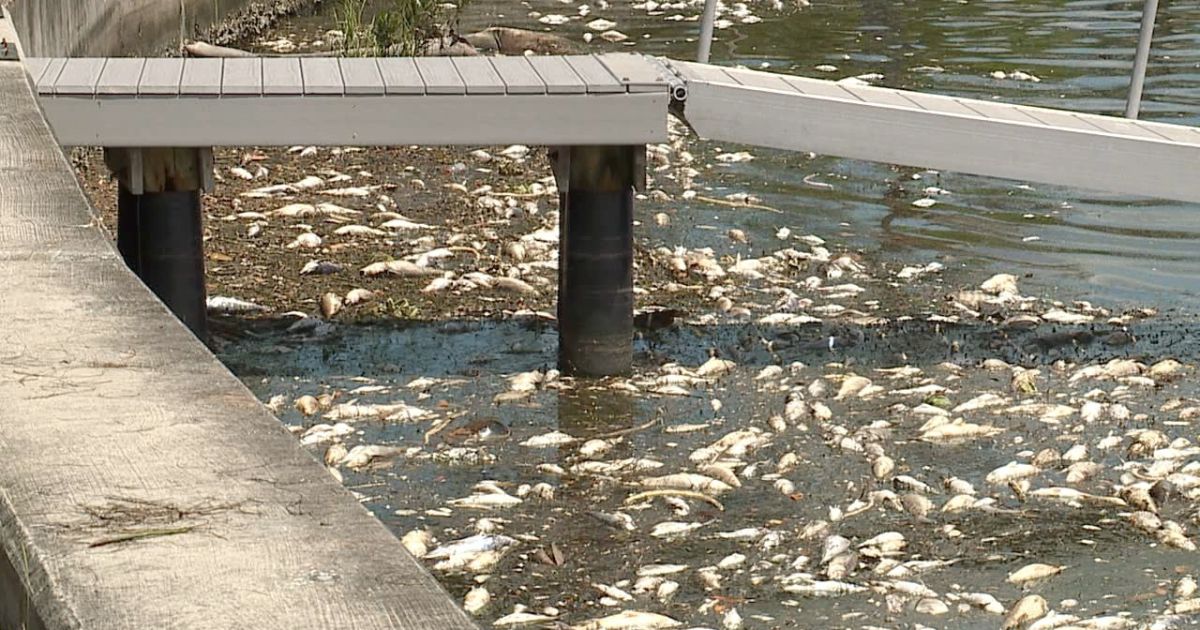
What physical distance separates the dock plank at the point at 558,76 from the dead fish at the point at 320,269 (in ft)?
5.18

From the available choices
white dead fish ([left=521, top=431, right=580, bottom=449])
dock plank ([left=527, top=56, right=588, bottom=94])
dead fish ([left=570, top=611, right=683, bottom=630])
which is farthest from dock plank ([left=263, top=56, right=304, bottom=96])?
dead fish ([left=570, top=611, right=683, bottom=630])

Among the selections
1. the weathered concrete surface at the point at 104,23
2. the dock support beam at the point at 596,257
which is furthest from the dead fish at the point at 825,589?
the weathered concrete surface at the point at 104,23

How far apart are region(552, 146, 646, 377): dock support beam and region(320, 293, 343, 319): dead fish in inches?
41.3

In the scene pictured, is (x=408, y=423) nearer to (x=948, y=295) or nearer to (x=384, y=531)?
(x=948, y=295)

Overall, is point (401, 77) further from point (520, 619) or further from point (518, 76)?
point (520, 619)

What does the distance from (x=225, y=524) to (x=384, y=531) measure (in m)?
0.19

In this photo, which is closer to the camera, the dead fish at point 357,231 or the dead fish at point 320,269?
the dead fish at point 320,269

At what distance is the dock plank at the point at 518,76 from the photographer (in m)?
5.91

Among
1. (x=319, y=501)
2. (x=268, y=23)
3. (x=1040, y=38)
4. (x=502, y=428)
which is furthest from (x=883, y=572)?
(x=268, y=23)

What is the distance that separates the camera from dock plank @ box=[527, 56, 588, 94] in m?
5.92

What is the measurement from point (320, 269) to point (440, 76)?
178 cm

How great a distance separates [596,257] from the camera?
6.20 meters

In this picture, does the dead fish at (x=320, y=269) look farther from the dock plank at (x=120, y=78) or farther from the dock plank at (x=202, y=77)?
the dock plank at (x=120, y=78)

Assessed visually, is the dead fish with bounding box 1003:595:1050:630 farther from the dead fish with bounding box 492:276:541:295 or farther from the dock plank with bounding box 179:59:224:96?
the dead fish with bounding box 492:276:541:295
